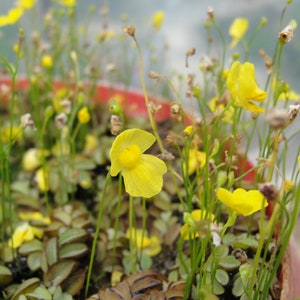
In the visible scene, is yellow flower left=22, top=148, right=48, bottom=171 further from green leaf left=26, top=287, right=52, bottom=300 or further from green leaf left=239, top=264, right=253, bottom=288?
green leaf left=239, top=264, right=253, bottom=288

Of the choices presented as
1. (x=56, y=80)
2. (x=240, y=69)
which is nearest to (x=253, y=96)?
(x=240, y=69)

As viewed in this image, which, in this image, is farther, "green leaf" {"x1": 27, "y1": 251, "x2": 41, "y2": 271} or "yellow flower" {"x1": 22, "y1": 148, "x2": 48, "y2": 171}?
"yellow flower" {"x1": 22, "y1": 148, "x2": 48, "y2": 171}

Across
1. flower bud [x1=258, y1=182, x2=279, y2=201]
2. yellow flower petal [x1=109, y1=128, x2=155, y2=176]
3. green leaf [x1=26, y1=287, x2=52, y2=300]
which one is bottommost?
green leaf [x1=26, y1=287, x2=52, y2=300]

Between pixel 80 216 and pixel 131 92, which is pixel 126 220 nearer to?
pixel 80 216

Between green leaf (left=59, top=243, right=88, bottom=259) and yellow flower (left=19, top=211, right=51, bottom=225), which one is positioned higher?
green leaf (left=59, top=243, right=88, bottom=259)

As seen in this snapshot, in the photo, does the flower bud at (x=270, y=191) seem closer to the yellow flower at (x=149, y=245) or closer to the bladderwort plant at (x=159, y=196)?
the bladderwort plant at (x=159, y=196)

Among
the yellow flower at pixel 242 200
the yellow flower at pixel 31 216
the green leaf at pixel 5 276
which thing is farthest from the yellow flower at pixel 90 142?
the yellow flower at pixel 242 200

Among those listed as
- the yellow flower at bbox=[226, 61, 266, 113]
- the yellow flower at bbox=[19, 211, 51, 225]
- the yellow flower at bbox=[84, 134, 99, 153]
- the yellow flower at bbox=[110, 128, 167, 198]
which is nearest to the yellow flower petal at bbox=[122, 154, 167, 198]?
the yellow flower at bbox=[110, 128, 167, 198]
